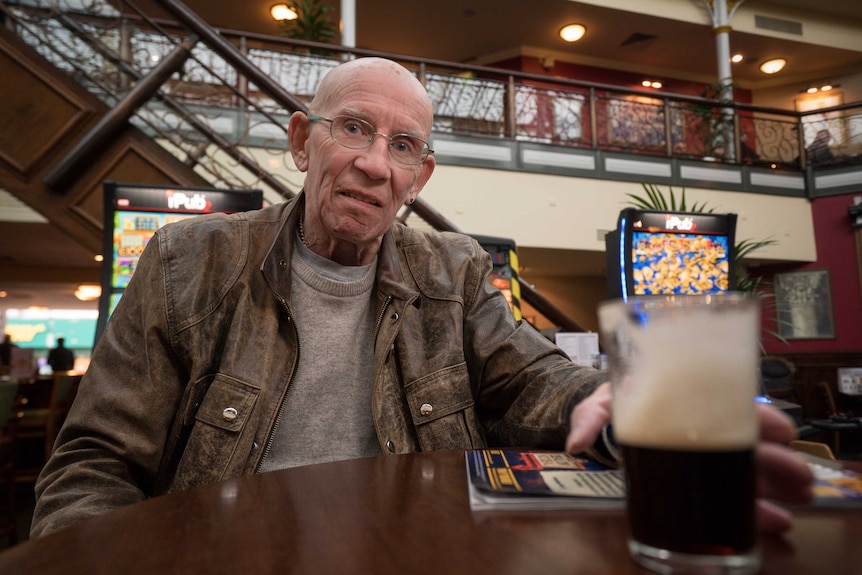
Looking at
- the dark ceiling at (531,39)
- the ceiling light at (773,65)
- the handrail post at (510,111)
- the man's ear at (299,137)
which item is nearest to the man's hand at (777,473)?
the man's ear at (299,137)

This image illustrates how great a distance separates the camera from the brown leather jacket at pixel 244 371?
0.96 meters

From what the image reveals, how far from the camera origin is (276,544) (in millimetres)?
458

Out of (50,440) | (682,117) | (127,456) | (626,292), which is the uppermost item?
(682,117)

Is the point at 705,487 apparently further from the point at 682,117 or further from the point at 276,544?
the point at 682,117

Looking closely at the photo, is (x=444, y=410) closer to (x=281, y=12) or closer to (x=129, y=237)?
(x=129, y=237)

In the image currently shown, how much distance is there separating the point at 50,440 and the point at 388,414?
4060 mm

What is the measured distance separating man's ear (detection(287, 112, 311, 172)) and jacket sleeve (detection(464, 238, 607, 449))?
49 cm

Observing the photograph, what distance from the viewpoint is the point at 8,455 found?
3.24 metres

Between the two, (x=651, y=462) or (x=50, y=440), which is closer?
(x=651, y=462)

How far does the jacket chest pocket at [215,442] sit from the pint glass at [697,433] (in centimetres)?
80

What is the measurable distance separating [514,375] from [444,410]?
0.16m

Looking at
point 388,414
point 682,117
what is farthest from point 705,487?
point 682,117

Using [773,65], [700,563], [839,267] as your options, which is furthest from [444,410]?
[773,65]

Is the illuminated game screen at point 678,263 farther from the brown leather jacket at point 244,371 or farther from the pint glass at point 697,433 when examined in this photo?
the pint glass at point 697,433
